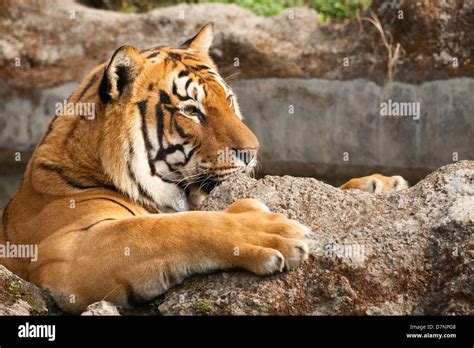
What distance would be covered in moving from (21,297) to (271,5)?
634 centimetres

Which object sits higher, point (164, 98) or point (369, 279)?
point (164, 98)

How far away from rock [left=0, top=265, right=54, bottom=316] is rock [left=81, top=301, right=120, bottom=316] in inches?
11.1

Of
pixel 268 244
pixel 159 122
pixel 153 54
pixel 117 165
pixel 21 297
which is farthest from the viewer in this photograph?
pixel 153 54

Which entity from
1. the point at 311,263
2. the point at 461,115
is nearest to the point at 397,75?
the point at 461,115

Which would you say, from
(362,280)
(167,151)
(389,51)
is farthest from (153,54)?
(389,51)

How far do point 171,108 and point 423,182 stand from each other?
1182mm

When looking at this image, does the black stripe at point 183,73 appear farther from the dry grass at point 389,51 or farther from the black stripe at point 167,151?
the dry grass at point 389,51

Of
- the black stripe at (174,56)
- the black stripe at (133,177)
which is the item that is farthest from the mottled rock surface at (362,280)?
the black stripe at (174,56)

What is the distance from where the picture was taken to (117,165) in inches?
170

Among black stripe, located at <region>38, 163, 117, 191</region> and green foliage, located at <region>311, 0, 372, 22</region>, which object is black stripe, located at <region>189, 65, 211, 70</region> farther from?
green foliage, located at <region>311, 0, 372, 22</region>

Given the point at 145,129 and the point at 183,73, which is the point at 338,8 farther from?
the point at 145,129

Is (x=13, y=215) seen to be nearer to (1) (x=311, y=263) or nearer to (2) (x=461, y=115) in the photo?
(1) (x=311, y=263)
